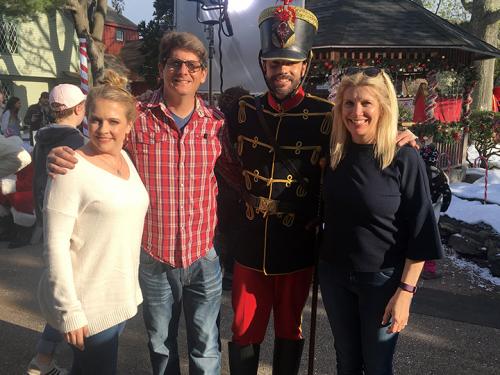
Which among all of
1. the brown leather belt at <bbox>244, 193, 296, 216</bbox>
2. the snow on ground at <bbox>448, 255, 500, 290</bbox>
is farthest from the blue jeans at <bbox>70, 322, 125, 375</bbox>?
the snow on ground at <bbox>448, 255, 500, 290</bbox>

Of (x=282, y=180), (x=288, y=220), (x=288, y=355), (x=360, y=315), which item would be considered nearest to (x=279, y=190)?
(x=282, y=180)

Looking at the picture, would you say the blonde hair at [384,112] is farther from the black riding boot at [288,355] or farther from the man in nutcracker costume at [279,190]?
the black riding boot at [288,355]

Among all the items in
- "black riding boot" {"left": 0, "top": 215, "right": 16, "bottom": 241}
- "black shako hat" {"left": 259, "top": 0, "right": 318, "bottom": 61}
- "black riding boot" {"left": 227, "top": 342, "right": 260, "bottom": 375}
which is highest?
"black shako hat" {"left": 259, "top": 0, "right": 318, "bottom": 61}

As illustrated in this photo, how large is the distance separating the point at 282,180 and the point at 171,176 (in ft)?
1.92

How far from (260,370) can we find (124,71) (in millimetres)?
2140

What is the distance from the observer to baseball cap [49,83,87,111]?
10.3ft

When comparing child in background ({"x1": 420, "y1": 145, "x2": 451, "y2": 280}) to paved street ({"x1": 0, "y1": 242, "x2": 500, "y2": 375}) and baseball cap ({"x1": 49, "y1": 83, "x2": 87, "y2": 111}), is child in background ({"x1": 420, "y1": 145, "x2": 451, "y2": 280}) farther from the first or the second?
baseball cap ({"x1": 49, "y1": 83, "x2": 87, "y2": 111})

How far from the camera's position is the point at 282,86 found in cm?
247

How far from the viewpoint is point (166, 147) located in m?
2.33

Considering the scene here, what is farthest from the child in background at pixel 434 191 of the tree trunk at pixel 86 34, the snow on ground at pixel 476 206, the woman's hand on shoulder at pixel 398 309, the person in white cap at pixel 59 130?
the tree trunk at pixel 86 34

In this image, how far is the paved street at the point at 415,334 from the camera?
324 centimetres

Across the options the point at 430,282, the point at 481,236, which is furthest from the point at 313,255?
the point at 481,236

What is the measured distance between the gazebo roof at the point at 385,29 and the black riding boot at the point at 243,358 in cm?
818

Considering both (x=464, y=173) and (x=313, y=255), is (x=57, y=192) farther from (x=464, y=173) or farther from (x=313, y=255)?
(x=464, y=173)
